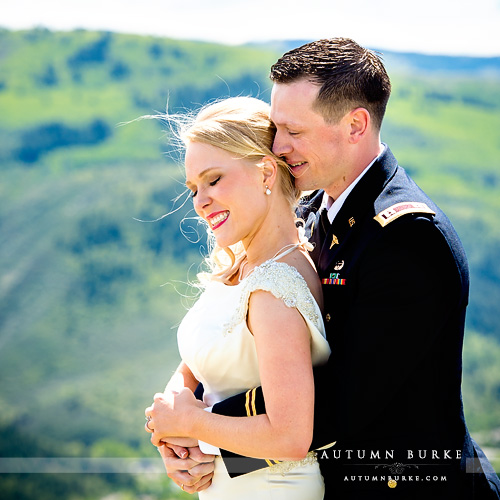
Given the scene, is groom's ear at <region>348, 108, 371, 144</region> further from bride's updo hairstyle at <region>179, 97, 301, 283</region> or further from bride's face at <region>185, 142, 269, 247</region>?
bride's face at <region>185, 142, 269, 247</region>

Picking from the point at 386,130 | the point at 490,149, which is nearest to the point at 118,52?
the point at 386,130

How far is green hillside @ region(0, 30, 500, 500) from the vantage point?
12.8m

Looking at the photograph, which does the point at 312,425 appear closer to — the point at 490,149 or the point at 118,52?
the point at 490,149

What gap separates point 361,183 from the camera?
2.24m

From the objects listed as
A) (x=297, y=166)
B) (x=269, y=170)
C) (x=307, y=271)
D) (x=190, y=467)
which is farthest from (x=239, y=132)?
(x=190, y=467)

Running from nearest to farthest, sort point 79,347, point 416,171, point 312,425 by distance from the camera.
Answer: point 312,425 < point 79,347 < point 416,171

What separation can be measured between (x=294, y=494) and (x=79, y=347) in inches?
490

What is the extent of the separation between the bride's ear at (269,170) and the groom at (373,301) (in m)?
0.06

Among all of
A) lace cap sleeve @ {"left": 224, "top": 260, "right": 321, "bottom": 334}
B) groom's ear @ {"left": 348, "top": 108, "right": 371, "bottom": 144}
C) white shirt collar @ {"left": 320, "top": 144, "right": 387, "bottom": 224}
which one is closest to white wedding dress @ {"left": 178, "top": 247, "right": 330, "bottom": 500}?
lace cap sleeve @ {"left": 224, "top": 260, "right": 321, "bottom": 334}

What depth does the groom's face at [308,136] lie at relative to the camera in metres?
2.27

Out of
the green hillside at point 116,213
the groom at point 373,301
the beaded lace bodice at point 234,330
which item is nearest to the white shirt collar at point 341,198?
the groom at point 373,301

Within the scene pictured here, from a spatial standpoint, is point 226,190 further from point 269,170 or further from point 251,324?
point 251,324

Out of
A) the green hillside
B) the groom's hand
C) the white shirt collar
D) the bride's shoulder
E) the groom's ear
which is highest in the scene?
the groom's ear

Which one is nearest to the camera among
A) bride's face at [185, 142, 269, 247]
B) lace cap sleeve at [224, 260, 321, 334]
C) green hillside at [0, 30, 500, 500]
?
lace cap sleeve at [224, 260, 321, 334]
